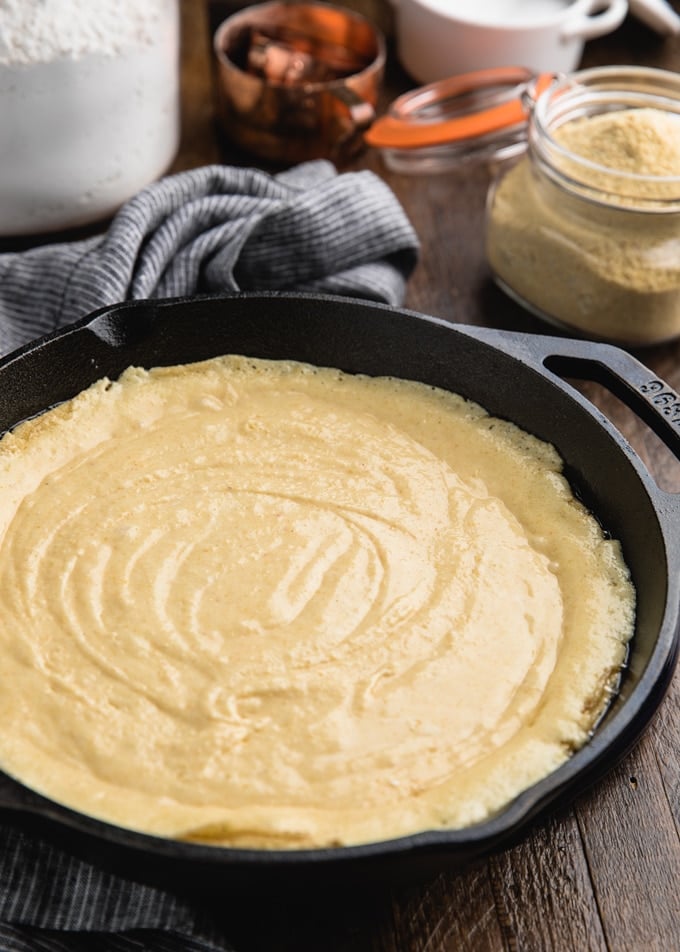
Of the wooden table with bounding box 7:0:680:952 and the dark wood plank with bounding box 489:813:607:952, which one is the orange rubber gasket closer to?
the wooden table with bounding box 7:0:680:952

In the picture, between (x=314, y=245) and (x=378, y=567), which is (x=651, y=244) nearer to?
(x=314, y=245)

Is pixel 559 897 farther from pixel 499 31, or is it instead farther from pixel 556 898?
pixel 499 31

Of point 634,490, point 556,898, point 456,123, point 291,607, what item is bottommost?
point 556,898

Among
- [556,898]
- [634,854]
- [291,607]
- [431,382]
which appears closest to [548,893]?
[556,898]

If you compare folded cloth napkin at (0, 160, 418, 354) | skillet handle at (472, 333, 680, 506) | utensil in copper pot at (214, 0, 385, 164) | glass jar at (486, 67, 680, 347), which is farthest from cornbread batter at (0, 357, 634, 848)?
utensil in copper pot at (214, 0, 385, 164)

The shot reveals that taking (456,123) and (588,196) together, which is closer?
(588,196)

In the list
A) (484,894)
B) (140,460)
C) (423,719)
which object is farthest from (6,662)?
(484,894)

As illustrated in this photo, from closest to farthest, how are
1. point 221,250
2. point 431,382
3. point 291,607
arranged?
point 291,607 < point 431,382 < point 221,250

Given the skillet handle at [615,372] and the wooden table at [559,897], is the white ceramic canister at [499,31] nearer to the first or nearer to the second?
the skillet handle at [615,372]
